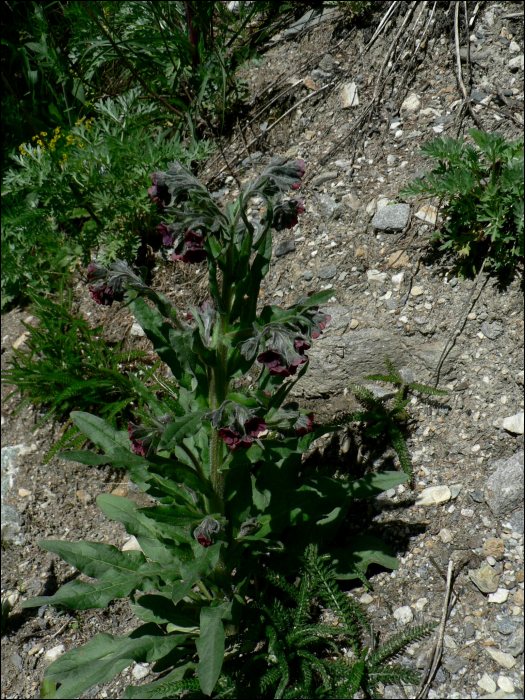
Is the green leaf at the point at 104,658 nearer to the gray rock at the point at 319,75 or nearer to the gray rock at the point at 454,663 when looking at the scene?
the gray rock at the point at 454,663

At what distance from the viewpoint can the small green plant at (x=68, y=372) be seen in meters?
3.80

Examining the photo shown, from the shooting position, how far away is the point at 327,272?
3443 millimetres

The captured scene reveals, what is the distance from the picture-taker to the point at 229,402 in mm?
2070

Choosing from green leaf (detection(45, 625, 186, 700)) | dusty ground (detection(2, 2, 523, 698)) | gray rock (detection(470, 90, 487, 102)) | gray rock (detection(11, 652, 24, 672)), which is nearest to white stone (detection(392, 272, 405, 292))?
dusty ground (detection(2, 2, 523, 698))

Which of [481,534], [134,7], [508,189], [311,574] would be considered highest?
[134,7]

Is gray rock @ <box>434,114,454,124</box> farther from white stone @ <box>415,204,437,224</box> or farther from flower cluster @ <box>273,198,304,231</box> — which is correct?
flower cluster @ <box>273,198,304,231</box>

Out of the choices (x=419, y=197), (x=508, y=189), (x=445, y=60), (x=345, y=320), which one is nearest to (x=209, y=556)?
(x=345, y=320)

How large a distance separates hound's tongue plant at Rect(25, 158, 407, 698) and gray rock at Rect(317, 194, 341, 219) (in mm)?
1384

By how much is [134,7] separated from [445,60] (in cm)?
252

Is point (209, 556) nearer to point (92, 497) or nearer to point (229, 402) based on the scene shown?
point (229, 402)

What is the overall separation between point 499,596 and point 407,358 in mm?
1229

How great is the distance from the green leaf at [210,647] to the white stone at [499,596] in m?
1.04

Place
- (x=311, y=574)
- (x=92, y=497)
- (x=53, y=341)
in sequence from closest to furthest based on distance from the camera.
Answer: (x=311, y=574) → (x=92, y=497) → (x=53, y=341)

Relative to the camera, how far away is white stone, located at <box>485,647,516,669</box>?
2119 mm
